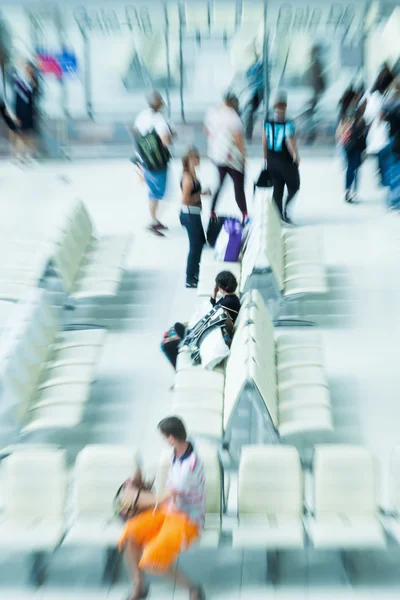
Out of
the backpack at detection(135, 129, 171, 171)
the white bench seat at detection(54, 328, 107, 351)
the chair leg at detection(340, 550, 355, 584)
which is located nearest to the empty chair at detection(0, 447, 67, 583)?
the chair leg at detection(340, 550, 355, 584)

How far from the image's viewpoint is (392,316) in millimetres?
7320

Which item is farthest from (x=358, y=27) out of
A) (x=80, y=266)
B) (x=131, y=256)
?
(x=80, y=266)

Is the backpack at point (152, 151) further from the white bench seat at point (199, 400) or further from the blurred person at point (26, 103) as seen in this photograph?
the white bench seat at point (199, 400)

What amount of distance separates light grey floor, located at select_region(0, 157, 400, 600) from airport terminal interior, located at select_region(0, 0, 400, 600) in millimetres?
18

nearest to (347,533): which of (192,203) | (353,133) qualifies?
(192,203)

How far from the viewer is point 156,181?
8.90 m

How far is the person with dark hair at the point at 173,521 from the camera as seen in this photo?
424 cm

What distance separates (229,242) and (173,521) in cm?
359

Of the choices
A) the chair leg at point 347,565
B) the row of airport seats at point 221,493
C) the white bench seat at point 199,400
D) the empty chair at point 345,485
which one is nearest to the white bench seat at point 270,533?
the row of airport seats at point 221,493

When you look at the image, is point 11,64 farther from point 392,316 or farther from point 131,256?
point 392,316

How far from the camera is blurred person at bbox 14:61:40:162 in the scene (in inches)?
440

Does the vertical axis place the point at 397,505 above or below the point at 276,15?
below

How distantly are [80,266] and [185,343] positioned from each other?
78.9 inches

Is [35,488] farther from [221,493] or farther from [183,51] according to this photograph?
[183,51]
